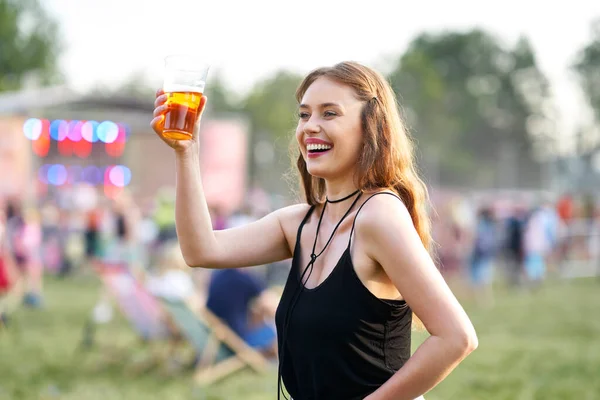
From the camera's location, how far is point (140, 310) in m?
8.32

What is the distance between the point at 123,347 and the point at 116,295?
59 cm

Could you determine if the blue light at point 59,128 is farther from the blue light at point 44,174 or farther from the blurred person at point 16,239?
the blurred person at point 16,239

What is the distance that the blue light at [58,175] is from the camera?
84.2 ft

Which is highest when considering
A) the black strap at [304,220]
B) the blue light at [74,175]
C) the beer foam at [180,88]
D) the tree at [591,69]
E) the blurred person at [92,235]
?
the tree at [591,69]

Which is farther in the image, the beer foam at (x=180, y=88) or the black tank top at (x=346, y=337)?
the beer foam at (x=180, y=88)

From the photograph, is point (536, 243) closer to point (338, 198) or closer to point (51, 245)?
point (51, 245)

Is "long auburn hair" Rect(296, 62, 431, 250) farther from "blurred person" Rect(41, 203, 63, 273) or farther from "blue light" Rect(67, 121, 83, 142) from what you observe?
"blue light" Rect(67, 121, 83, 142)

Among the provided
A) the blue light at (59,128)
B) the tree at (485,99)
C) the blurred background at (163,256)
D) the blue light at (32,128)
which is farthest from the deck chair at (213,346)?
the tree at (485,99)

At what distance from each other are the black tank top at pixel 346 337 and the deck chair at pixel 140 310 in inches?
242

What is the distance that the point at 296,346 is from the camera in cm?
203

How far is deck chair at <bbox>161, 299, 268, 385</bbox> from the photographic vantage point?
7.21 metres

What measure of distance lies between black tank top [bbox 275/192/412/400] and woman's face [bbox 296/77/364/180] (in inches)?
5.7

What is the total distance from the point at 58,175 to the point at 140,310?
61.4 ft

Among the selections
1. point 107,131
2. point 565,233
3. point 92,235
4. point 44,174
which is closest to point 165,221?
point 92,235
